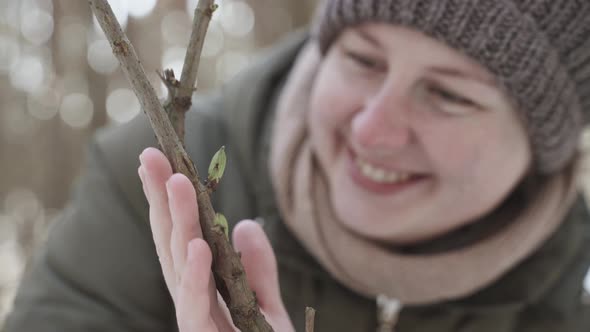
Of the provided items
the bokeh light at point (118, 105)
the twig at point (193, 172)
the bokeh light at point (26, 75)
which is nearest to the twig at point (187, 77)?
the twig at point (193, 172)

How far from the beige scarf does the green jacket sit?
49 millimetres

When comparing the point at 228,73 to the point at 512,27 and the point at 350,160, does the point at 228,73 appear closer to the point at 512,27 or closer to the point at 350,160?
the point at 350,160

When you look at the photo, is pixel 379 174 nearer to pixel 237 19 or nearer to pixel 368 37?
pixel 368 37

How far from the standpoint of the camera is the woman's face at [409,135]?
0.81 m

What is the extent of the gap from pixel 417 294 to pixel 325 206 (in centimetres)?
19

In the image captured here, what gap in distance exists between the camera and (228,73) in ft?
4.88

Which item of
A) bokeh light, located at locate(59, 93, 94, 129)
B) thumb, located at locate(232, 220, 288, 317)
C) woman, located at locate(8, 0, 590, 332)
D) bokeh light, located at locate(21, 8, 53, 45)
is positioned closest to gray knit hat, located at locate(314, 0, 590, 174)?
woman, located at locate(8, 0, 590, 332)

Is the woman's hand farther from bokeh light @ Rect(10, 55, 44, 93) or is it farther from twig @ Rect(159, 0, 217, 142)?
bokeh light @ Rect(10, 55, 44, 93)

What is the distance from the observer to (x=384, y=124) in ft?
2.68

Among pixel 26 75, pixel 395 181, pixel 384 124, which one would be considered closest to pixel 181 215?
pixel 384 124

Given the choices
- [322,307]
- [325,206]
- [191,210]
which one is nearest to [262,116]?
[325,206]

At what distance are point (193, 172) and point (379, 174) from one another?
599mm

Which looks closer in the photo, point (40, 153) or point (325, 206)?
point (325, 206)

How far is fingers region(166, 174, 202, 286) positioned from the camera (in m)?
0.32
